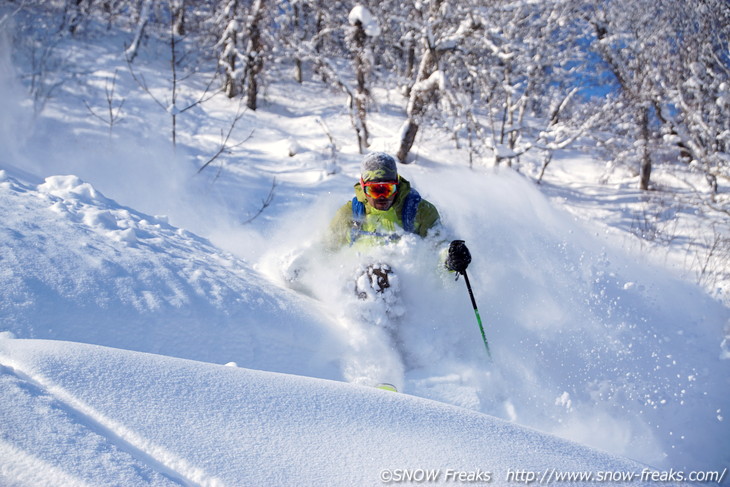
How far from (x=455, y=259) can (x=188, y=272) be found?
1.85 m

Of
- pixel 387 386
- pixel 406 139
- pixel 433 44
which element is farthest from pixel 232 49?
pixel 387 386

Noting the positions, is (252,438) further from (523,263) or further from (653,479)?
(523,263)

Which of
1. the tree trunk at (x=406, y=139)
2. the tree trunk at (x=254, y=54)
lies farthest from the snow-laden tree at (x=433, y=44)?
the tree trunk at (x=254, y=54)

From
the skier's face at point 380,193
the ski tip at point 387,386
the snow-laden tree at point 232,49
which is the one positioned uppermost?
the snow-laden tree at point 232,49

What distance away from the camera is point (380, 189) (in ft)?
11.4

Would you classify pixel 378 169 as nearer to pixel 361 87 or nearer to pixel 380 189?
pixel 380 189

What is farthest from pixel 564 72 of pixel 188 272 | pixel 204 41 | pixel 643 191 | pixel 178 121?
pixel 188 272

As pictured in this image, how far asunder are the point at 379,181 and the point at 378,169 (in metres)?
0.10

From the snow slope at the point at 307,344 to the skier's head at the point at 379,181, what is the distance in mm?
377

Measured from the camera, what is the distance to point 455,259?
10.5 ft

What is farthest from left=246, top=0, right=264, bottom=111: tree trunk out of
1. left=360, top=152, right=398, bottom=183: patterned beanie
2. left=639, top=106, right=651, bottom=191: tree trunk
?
left=639, top=106, right=651, bottom=191: tree trunk

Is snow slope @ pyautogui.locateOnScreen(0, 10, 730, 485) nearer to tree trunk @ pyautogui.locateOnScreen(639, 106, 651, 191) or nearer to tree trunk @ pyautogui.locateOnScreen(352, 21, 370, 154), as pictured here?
tree trunk @ pyautogui.locateOnScreen(352, 21, 370, 154)

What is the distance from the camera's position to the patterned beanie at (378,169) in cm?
346

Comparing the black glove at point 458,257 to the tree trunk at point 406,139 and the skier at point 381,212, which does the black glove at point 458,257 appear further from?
the tree trunk at point 406,139
